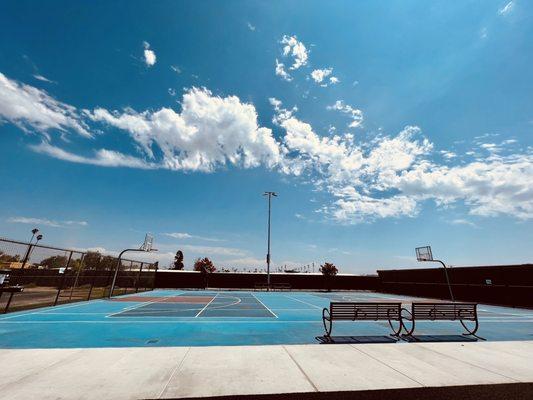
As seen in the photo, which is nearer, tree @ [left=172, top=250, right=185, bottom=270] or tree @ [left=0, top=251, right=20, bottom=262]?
tree @ [left=0, top=251, right=20, bottom=262]


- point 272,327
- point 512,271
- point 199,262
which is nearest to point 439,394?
point 272,327

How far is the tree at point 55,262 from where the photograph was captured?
13.2 metres

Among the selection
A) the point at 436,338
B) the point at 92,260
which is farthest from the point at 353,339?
the point at 92,260

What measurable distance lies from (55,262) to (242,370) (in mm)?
13230

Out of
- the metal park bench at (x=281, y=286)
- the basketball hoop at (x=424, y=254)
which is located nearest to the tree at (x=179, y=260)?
the metal park bench at (x=281, y=286)

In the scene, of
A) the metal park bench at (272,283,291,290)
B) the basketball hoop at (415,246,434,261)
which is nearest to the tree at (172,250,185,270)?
the metal park bench at (272,283,291,290)

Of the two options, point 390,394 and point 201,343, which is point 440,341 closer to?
point 390,394

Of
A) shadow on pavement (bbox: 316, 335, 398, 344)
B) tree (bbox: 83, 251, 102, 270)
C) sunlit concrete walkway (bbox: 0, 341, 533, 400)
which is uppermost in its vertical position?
tree (bbox: 83, 251, 102, 270)

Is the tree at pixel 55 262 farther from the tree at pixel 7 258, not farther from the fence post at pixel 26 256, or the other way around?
the tree at pixel 7 258

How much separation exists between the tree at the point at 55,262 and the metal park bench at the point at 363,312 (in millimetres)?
13063

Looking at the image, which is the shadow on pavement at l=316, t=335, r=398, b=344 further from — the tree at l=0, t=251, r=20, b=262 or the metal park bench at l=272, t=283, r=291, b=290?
the metal park bench at l=272, t=283, r=291, b=290

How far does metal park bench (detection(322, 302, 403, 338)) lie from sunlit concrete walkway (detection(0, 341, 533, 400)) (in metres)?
1.29

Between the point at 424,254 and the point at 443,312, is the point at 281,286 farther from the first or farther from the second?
the point at 443,312

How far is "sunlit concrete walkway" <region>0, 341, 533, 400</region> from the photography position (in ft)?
15.2
